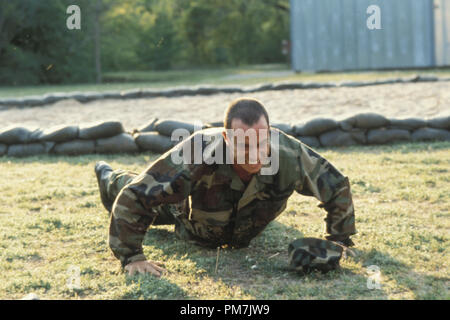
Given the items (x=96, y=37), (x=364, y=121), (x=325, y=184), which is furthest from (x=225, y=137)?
(x=96, y=37)

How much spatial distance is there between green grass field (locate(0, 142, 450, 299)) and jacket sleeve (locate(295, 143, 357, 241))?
254 millimetres

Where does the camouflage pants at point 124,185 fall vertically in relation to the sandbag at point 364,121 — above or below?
below

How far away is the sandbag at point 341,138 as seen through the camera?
6.47 meters

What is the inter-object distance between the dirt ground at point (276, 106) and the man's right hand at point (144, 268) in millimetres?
4837

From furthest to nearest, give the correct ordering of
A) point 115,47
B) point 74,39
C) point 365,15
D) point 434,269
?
point 115,47
point 74,39
point 365,15
point 434,269

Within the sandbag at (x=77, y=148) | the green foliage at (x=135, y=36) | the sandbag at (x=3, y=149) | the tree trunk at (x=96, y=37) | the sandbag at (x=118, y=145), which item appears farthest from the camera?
the green foliage at (x=135, y=36)

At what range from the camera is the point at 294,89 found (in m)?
10.8

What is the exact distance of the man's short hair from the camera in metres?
2.70

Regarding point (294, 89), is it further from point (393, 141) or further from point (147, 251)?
point (147, 251)

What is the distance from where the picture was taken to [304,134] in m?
6.50

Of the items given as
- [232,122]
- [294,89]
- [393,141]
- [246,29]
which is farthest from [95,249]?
[246,29]

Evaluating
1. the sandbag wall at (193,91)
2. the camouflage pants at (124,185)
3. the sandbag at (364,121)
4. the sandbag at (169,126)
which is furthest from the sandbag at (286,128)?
the sandbag wall at (193,91)

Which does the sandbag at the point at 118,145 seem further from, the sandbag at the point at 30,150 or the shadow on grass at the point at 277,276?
the shadow on grass at the point at 277,276
